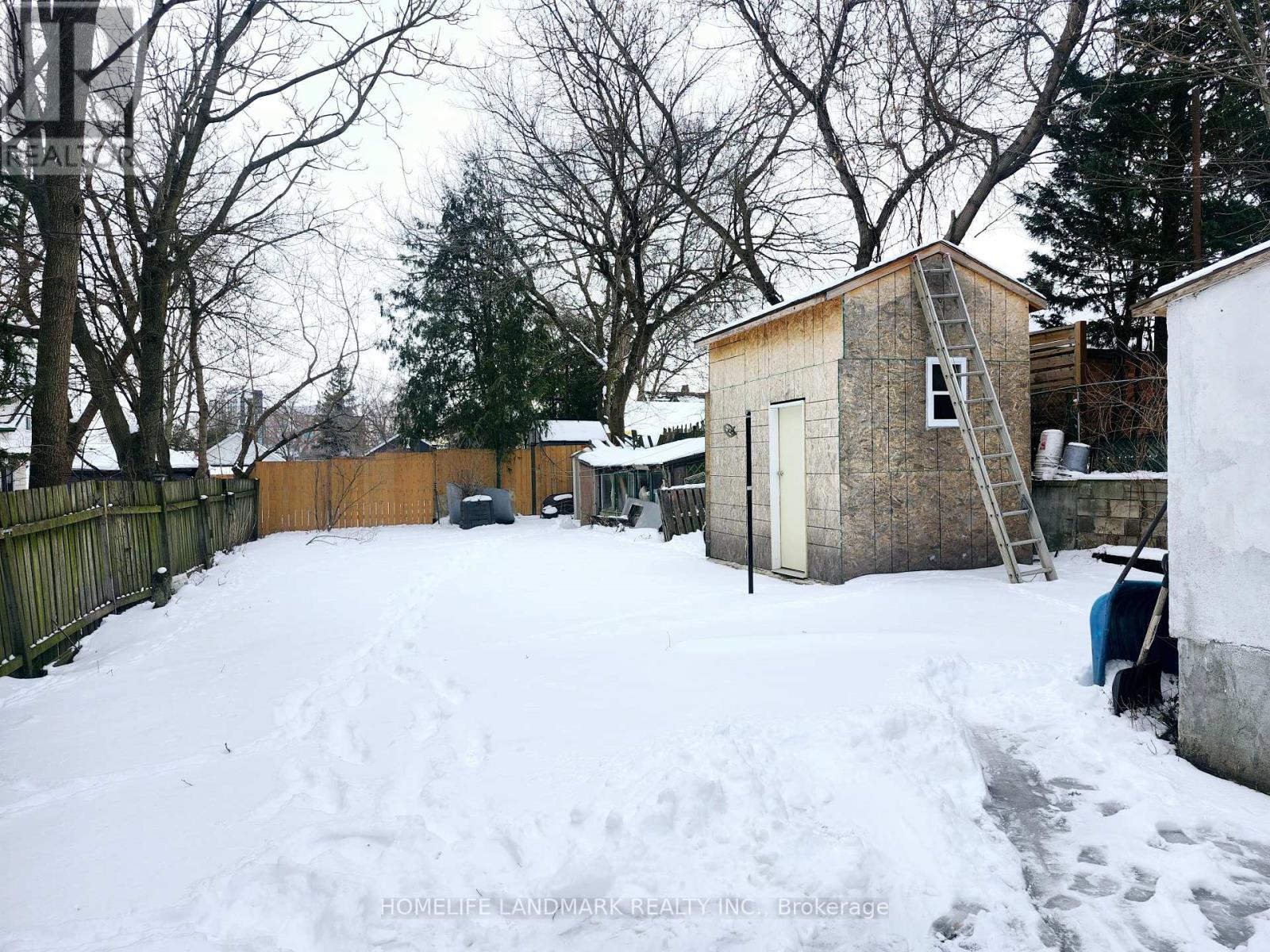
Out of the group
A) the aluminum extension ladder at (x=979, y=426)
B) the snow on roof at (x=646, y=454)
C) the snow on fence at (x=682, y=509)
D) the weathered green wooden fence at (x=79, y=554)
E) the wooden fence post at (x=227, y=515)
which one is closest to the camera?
the weathered green wooden fence at (x=79, y=554)

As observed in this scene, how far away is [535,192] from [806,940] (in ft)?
66.1

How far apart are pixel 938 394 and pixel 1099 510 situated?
7.81ft

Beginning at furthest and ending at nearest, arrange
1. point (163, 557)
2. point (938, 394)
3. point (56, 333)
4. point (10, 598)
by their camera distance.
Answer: point (163, 557), point (938, 394), point (56, 333), point (10, 598)

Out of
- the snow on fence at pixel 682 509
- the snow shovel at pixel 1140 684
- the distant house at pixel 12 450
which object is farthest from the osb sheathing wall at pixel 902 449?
the distant house at pixel 12 450

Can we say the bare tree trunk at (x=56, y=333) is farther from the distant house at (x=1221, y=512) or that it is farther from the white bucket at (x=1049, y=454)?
the white bucket at (x=1049, y=454)

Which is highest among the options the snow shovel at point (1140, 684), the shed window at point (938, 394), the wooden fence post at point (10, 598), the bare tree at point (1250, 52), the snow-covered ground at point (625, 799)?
the bare tree at point (1250, 52)

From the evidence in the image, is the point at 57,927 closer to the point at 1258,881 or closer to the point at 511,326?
the point at 1258,881

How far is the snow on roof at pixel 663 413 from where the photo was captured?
116 feet

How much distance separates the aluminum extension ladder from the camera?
8219mm

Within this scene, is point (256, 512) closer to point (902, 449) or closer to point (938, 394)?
point (902, 449)

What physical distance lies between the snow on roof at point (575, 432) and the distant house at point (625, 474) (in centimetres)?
546

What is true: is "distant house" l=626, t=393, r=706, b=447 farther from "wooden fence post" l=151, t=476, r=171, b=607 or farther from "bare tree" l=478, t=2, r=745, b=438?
"wooden fence post" l=151, t=476, r=171, b=607

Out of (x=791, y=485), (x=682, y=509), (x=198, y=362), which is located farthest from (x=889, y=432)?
(x=198, y=362)

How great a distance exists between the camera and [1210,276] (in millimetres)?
3533
